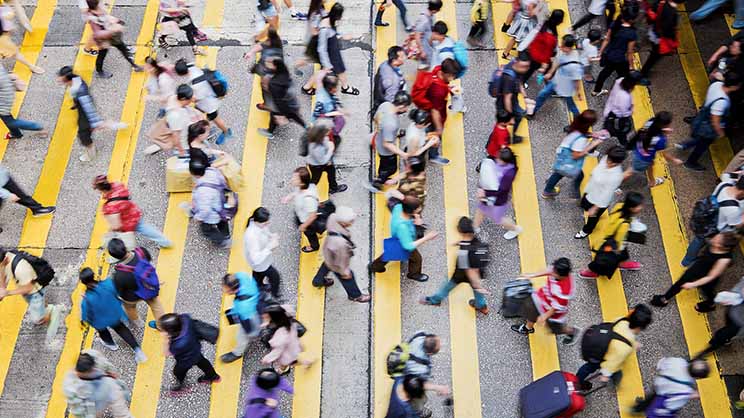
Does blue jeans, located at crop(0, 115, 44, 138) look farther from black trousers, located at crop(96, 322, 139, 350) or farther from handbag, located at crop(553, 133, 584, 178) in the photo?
handbag, located at crop(553, 133, 584, 178)

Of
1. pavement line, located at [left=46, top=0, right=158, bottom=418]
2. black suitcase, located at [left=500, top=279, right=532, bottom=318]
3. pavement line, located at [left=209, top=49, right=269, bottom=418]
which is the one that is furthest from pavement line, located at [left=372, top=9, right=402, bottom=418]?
pavement line, located at [left=46, top=0, right=158, bottom=418]

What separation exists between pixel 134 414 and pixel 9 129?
205 inches

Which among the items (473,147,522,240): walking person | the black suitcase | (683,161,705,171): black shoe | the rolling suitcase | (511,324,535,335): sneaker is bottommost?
the rolling suitcase

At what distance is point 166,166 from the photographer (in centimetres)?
1009

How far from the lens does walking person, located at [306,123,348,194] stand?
880 cm

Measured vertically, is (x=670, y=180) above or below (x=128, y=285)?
above

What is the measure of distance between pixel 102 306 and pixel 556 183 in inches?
245

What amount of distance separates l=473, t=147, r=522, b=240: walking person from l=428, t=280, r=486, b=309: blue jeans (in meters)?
1.08

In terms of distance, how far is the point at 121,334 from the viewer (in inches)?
319

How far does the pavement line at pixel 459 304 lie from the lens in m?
8.30

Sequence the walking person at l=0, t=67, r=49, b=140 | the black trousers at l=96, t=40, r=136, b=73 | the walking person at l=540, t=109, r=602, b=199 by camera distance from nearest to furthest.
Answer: the walking person at l=540, t=109, r=602, b=199 < the walking person at l=0, t=67, r=49, b=140 < the black trousers at l=96, t=40, r=136, b=73

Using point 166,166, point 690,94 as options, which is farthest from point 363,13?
point 690,94

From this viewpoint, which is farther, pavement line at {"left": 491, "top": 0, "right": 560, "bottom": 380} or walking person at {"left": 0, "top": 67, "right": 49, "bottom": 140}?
walking person at {"left": 0, "top": 67, "right": 49, "bottom": 140}

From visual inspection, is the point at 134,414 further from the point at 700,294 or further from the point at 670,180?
the point at 670,180
